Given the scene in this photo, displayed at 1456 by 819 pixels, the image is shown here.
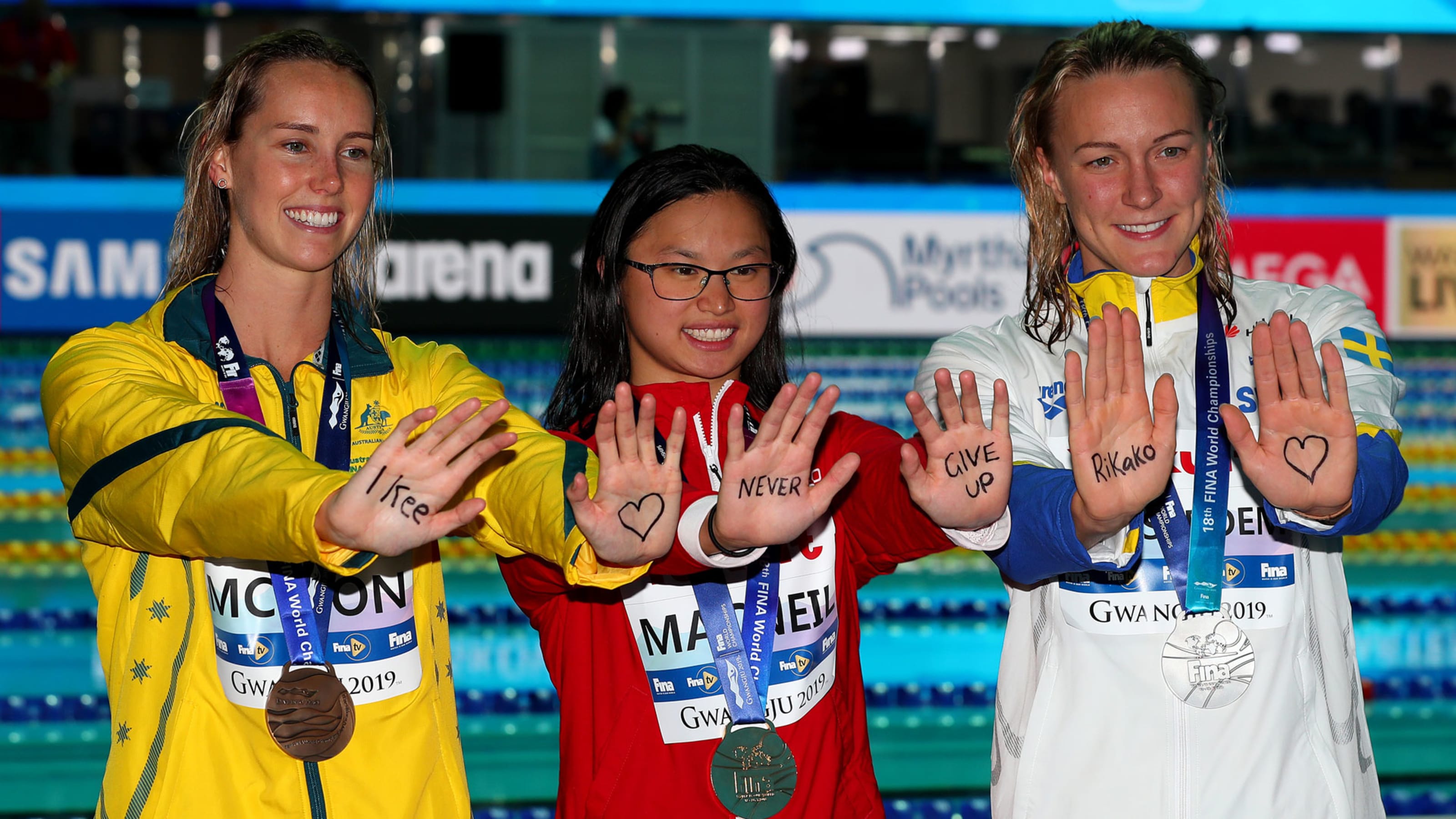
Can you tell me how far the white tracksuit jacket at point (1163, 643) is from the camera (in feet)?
5.30

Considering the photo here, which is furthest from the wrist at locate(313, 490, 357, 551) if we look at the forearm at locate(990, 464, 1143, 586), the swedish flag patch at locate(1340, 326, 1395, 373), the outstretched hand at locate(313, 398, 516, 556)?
the swedish flag patch at locate(1340, 326, 1395, 373)

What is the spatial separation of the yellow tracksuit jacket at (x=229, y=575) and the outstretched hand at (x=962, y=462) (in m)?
0.36

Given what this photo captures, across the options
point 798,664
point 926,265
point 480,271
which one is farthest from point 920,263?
point 798,664

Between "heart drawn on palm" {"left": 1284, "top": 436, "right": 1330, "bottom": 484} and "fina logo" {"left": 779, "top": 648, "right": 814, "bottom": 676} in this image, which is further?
"fina logo" {"left": 779, "top": 648, "right": 814, "bottom": 676}

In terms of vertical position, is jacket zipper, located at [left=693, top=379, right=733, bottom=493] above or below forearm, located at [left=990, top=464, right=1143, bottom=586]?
above

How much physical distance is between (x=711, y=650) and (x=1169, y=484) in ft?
1.95

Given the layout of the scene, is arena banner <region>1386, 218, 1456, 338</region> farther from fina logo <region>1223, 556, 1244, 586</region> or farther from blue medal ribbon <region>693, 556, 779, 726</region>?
blue medal ribbon <region>693, 556, 779, 726</region>


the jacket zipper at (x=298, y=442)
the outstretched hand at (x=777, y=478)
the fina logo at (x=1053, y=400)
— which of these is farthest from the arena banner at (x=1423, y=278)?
the jacket zipper at (x=298, y=442)

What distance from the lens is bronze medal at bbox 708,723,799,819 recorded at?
1.67m

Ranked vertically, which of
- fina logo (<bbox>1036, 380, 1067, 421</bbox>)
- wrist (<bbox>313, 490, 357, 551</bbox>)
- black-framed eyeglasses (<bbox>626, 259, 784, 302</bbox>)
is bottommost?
wrist (<bbox>313, 490, 357, 551</bbox>)

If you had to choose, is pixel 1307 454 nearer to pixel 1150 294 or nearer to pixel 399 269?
pixel 1150 294

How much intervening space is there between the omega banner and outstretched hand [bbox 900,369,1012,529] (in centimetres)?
661

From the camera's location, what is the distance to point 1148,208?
174 centimetres

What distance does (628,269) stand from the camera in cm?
191
